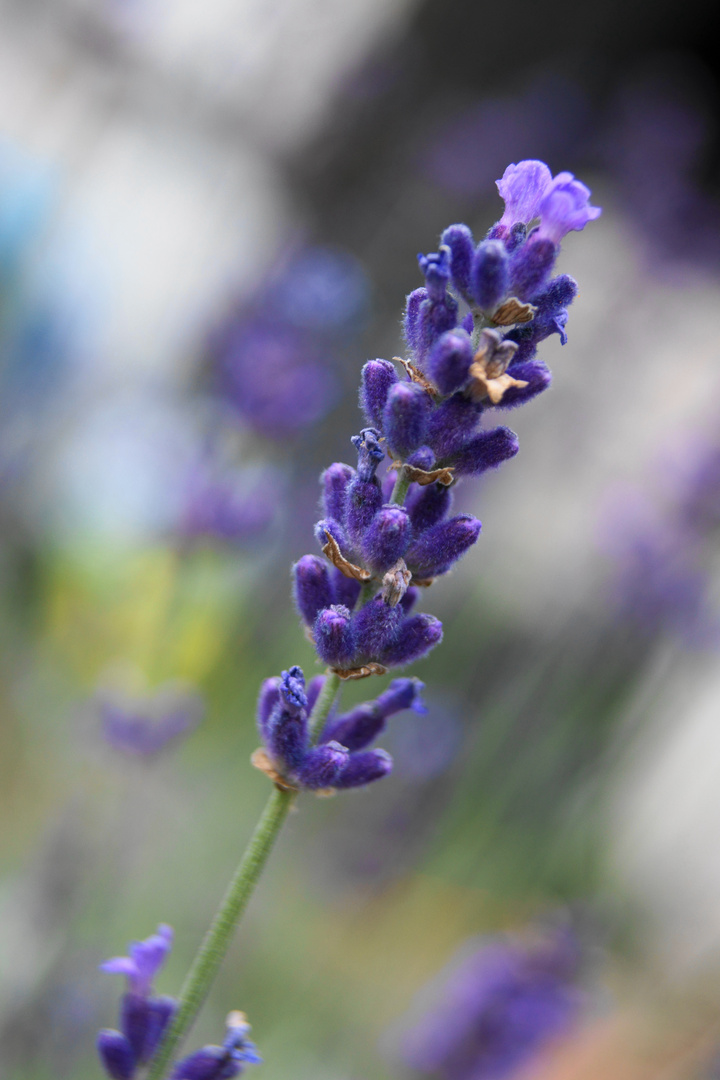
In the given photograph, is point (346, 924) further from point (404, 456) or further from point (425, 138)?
point (425, 138)

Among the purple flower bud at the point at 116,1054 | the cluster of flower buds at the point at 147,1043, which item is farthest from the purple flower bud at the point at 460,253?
the purple flower bud at the point at 116,1054

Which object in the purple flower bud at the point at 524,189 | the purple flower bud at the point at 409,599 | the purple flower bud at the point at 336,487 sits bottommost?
the purple flower bud at the point at 409,599

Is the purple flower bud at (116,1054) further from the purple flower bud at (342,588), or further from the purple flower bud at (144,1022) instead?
the purple flower bud at (342,588)

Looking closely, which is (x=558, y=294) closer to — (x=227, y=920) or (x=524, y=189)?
(x=524, y=189)

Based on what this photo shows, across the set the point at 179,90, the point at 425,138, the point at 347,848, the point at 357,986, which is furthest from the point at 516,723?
the point at 179,90

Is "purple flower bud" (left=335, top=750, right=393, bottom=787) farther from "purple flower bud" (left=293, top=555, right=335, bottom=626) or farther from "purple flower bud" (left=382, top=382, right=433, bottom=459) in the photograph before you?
"purple flower bud" (left=382, top=382, right=433, bottom=459)

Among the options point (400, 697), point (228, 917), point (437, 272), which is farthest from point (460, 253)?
point (228, 917)

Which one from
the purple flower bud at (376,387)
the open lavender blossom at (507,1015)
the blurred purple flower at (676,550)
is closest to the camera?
the purple flower bud at (376,387)

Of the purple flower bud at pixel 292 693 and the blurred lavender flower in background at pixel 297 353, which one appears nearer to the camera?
the purple flower bud at pixel 292 693

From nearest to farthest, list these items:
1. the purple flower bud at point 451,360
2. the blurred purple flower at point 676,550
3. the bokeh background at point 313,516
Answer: the purple flower bud at point 451,360
the bokeh background at point 313,516
the blurred purple flower at point 676,550

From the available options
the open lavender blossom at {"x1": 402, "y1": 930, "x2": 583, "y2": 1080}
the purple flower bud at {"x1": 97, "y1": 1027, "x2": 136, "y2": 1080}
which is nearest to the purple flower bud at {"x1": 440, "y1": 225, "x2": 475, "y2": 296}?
the purple flower bud at {"x1": 97, "y1": 1027, "x2": 136, "y2": 1080}
